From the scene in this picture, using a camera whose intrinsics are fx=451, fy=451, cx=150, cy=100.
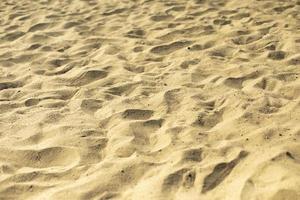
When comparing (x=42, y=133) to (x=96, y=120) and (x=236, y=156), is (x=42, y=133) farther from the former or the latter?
(x=236, y=156)

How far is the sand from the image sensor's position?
240 centimetres

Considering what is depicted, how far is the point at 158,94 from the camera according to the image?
3393 millimetres

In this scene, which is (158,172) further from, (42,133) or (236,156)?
(42,133)

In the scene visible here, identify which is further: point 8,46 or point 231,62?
point 8,46

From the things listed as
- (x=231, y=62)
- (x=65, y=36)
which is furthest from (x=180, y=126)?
(x=65, y=36)

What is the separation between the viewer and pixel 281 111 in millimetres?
2990

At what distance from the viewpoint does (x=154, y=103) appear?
10.7 ft

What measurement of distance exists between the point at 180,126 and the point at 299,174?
864 millimetres

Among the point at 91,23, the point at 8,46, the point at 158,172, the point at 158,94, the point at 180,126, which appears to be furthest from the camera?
the point at 91,23

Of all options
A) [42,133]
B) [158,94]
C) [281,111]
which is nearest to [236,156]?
[281,111]

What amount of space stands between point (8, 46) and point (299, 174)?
133 inches

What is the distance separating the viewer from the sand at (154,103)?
2.40 metres

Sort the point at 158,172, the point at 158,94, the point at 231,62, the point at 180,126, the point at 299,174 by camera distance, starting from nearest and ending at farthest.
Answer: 1. the point at 299,174
2. the point at 158,172
3. the point at 180,126
4. the point at 158,94
5. the point at 231,62

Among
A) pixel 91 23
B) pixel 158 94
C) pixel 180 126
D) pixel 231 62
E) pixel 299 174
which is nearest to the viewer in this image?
pixel 299 174
